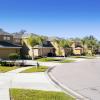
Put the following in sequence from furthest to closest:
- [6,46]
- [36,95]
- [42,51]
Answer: [42,51] → [6,46] → [36,95]

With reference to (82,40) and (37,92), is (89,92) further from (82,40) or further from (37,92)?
(82,40)

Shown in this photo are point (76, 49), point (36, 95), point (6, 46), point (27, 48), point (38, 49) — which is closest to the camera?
point (36, 95)

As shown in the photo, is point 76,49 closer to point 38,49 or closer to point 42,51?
point 42,51

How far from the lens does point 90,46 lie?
89938mm

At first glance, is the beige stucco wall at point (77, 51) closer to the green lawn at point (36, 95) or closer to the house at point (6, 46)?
the house at point (6, 46)

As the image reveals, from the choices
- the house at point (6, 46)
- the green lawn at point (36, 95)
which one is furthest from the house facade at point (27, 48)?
the green lawn at point (36, 95)

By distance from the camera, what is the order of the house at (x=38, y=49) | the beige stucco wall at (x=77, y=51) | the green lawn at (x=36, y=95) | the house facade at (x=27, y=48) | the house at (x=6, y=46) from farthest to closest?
1. the beige stucco wall at (x=77, y=51)
2. the house at (x=38, y=49)
3. the house facade at (x=27, y=48)
4. the house at (x=6, y=46)
5. the green lawn at (x=36, y=95)

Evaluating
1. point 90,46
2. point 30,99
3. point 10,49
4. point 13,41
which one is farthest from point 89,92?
point 90,46

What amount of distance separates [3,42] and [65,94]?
4380 centimetres

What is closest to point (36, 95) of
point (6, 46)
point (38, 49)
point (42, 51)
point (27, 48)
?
point (6, 46)

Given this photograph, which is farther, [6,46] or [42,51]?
[42,51]

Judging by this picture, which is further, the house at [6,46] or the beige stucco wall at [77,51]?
the beige stucco wall at [77,51]

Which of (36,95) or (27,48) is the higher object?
(27,48)

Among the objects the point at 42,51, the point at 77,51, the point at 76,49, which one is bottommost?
the point at 77,51
